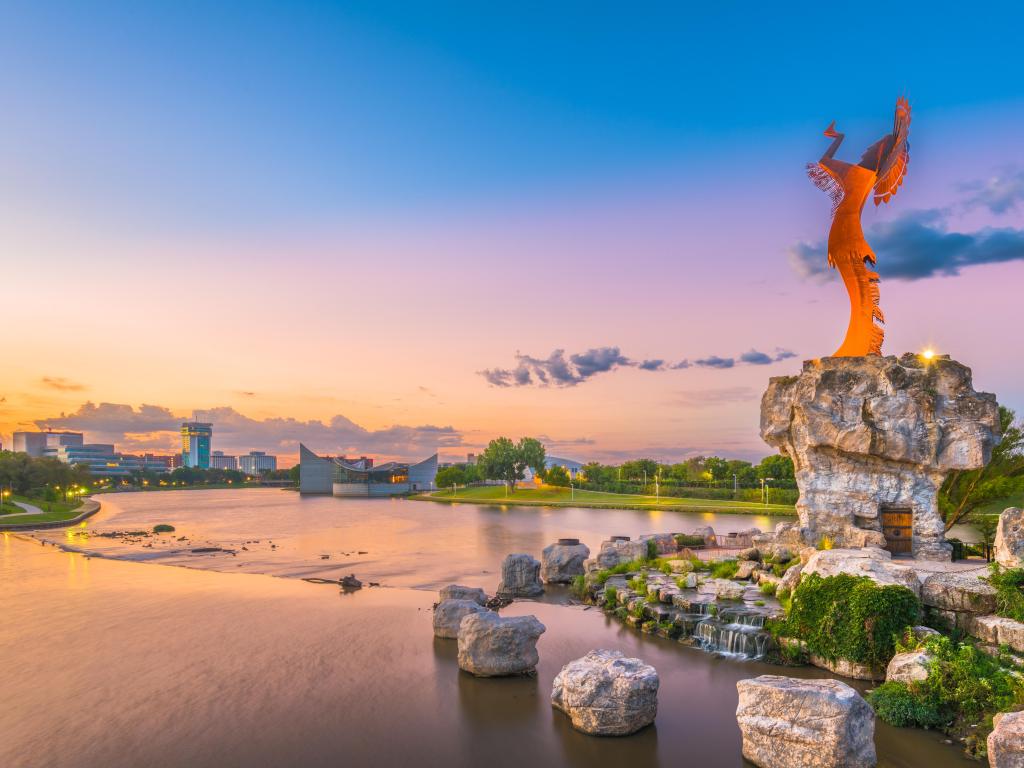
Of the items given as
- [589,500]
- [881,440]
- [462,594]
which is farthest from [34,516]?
[881,440]

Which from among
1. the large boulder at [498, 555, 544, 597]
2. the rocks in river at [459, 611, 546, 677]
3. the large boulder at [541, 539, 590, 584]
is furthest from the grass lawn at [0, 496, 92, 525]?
the rocks in river at [459, 611, 546, 677]

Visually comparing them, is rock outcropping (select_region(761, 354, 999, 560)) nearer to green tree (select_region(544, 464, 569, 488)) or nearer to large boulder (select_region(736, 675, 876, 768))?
large boulder (select_region(736, 675, 876, 768))

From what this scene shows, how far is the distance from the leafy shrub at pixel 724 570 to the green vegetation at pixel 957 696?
952 cm

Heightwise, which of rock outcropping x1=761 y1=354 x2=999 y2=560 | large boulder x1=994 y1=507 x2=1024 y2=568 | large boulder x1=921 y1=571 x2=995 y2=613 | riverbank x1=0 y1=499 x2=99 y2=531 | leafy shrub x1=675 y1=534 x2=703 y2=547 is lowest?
riverbank x1=0 y1=499 x2=99 y2=531

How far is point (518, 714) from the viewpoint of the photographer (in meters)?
13.1

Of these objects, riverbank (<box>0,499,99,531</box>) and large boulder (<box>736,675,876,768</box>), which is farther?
riverbank (<box>0,499,99,531</box>)

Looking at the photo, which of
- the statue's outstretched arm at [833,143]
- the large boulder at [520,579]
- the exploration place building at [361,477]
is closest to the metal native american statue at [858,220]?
the statue's outstretched arm at [833,143]

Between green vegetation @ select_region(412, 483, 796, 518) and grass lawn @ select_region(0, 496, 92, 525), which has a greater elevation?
grass lawn @ select_region(0, 496, 92, 525)

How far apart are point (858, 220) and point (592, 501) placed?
62969 mm

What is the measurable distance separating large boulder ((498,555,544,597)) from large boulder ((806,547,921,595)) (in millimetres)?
11463

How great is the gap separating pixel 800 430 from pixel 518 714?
1571cm

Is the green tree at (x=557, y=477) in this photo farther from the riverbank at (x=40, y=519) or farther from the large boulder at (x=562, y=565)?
the large boulder at (x=562, y=565)

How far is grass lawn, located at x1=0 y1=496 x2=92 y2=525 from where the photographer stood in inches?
2014

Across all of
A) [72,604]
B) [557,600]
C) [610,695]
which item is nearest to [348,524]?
[72,604]
